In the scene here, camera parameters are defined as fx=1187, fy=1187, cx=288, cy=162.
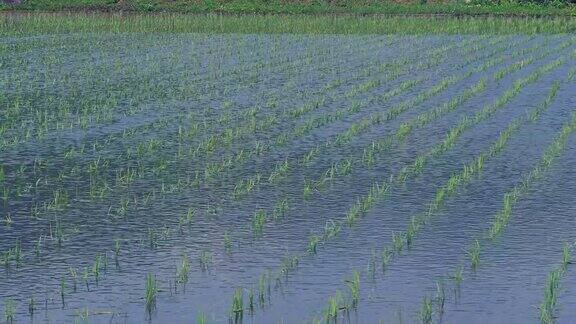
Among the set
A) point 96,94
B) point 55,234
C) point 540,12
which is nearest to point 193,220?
point 55,234

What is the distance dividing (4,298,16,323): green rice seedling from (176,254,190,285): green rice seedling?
98cm

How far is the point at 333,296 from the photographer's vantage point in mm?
6523

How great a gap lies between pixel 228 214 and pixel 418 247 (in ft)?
5.35

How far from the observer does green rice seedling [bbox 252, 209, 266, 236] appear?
809cm

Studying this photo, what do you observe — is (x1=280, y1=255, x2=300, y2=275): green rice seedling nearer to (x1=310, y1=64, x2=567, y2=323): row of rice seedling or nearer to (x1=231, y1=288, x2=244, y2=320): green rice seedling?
(x1=310, y1=64, x2=567, y2=323): row of rice seedling

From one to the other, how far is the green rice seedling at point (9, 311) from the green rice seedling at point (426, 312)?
82.6 inches

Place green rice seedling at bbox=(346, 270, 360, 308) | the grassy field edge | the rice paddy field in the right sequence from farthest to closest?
the grassy field edge < the rice paddy field < green rice seedling at bbox=(346, 270, 360, 308)

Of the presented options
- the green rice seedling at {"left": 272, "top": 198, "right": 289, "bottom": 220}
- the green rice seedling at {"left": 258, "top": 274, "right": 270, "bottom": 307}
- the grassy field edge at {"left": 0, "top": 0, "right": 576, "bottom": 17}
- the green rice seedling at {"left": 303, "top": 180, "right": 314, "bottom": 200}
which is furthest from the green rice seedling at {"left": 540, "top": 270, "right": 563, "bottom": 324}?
the grassy field edge at {"left": 0, "top": 0, "right": 576, "bottom": 17}

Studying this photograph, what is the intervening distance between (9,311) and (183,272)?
1148 mm

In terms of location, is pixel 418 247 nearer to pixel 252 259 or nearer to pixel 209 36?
pixel 252 259

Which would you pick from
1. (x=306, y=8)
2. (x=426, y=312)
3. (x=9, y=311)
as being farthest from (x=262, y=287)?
(x=306, y=8)

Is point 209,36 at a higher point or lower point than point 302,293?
lower

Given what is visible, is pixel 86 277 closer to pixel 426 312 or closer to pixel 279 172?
pixel 426 312

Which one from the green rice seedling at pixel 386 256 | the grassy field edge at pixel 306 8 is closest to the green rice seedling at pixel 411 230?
the green rice seedling at pixel 386 256
